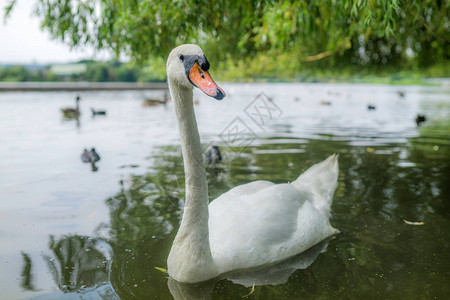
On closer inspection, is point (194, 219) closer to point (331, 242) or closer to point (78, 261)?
point (78, 261)

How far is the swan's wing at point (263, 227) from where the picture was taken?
360 centimetres

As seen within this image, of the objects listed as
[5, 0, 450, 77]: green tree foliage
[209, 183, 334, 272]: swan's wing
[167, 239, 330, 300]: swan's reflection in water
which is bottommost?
[167, 239, 330, 300]: swan's reflection in water

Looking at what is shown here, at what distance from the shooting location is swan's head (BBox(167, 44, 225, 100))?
2619 millimetres

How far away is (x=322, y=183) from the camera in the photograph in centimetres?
498

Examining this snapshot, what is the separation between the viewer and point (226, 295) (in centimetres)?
333

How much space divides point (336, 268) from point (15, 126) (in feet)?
52.3

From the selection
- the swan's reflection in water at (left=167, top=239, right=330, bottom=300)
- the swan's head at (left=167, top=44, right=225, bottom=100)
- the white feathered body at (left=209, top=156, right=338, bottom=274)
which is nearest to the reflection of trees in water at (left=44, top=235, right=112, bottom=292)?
the swan's reflection in water at (left=167, top=239, right=330, bottom=300)

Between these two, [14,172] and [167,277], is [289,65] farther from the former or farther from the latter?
[167,277]

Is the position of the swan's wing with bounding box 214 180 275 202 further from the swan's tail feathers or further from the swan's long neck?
the swan's long neck

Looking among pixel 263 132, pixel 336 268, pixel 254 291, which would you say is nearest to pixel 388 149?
pixel 263 132

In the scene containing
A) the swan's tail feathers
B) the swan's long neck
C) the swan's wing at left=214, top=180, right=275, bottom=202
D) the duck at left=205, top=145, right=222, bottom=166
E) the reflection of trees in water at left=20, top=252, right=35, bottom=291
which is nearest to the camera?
the swan's long neck

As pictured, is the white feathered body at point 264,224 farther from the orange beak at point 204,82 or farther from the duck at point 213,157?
the duck at point 213,157

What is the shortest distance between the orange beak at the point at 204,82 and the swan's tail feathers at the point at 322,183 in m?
2.48

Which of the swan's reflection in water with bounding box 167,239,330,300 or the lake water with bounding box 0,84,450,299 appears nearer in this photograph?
the swan's reflection in water with bounding box 167,239,330,300
